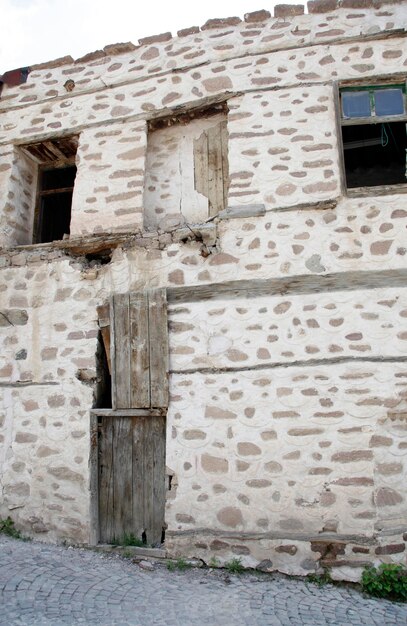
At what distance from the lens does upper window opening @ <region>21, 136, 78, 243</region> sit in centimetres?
657

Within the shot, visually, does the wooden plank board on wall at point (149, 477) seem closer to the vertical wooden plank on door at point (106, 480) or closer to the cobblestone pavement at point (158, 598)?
the vertical wooden plank on door at point (106, 480)

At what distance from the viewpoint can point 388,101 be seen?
5.54 metres

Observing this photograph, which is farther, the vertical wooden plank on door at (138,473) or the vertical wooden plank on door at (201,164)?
the vertical wooden plank on door at (201,164)

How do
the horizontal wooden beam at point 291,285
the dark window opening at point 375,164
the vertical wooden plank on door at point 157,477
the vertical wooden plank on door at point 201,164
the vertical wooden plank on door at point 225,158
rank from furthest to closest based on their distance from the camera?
the dark window opening at point 375,164, the vertical wooden plank on door at point 201,164, the vertical wooden plank on door at point 225,158, the vertical wooden plank on door at point 157,477, the horizontal wooden beam at point 291,285

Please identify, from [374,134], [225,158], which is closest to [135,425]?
[225,158]

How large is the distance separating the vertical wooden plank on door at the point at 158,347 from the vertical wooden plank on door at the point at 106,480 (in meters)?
0.69

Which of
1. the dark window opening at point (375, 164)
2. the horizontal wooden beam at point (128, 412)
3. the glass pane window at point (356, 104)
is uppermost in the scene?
the dark window opening at point (375, 164)

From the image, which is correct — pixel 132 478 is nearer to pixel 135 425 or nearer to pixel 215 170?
pixel 135 425

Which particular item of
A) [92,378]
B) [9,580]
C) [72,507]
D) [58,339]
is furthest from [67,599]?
[58,339]

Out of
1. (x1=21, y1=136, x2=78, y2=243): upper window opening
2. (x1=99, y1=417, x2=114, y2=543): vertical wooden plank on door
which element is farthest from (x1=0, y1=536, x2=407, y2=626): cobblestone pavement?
(x1=21, y1=136, x2=78, y2=243): upper window opening

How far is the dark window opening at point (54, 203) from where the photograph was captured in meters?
6.78

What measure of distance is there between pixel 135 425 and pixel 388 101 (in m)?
4.74

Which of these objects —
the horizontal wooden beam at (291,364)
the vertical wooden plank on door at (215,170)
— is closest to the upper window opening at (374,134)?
the vertical wooden plank on door at (215,170)

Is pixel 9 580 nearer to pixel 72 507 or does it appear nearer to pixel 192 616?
pixel 72 507
